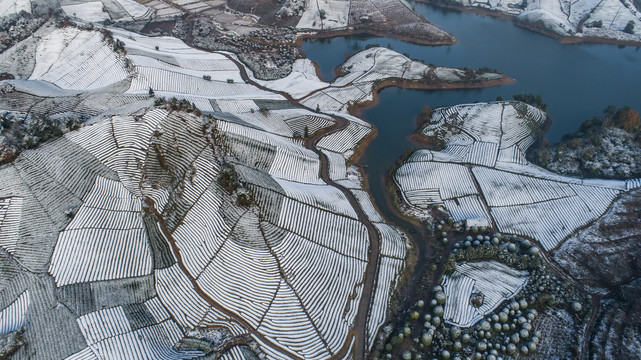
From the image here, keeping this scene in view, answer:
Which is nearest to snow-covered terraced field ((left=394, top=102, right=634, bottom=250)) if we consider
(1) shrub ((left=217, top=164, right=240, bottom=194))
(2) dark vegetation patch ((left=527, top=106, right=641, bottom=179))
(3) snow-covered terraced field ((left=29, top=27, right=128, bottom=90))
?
(2) dark vegetation patch ((left=527, top=106, right=641, bottom=179))

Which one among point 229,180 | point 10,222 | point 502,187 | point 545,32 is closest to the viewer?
point 10,222

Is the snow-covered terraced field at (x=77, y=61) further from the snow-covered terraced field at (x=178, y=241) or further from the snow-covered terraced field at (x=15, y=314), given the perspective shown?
the snow-covered terraced field at (x=15, y=314)

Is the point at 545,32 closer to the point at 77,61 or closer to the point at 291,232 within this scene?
the point at 291,232

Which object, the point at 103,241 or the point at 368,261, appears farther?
the point at 368,261

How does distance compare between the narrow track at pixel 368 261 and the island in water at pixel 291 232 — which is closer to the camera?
the island in water at pixel 291 232

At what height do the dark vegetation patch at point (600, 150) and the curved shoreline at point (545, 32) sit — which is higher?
the curved shoreline at point (545, 32)

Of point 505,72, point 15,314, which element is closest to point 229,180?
point 15,314

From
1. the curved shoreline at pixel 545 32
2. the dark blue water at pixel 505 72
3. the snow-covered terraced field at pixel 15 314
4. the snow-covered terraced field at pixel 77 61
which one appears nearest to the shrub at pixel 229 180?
the snow-covered terraced field at pixel 15 314
